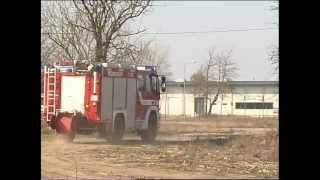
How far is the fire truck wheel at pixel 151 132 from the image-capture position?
72.7 feet

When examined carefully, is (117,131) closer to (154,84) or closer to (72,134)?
(72,134)

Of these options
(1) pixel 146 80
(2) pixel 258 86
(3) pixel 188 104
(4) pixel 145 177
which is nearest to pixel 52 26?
(1) pixel 146 80

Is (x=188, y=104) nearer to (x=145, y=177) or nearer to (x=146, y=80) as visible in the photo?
(x=146, y=80)

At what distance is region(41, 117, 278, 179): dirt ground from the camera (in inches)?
480

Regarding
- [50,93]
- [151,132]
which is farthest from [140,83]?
[50,93]

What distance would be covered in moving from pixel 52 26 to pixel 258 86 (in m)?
46.8

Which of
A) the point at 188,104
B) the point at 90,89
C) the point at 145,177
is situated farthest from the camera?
the point at 188,104

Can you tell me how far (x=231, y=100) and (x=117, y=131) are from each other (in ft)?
172

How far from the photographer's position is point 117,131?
20547 mm

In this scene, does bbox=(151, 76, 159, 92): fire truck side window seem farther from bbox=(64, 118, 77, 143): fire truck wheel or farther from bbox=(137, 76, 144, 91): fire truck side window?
bbox=(64, 118, 77, 143): fire truck wheel

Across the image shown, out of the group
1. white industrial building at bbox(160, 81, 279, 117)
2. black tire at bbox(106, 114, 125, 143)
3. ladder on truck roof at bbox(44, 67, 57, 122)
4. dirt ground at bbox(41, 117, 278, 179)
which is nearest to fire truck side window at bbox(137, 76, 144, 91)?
black tire at bbox(106, 114, 125, 143)

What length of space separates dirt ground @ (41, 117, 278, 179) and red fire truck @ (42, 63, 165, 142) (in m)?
0.63

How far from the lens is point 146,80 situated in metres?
21.9
